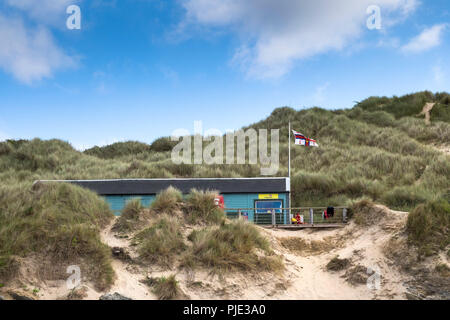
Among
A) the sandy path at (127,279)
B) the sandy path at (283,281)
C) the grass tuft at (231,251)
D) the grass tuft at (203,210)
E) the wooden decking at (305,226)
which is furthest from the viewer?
the wooden decking at (305,226)

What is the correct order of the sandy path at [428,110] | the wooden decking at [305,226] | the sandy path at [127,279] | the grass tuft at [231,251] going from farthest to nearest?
1. the sandy path at [428,110]
2. the wooden decking at [305,226]
3. the grass tuft at [231,251]
4. the sandy path at [127,279]

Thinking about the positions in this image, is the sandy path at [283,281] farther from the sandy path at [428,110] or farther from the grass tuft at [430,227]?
the sandy path at [428,110]

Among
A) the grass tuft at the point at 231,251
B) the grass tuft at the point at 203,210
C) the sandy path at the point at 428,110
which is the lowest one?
the grass tuft at the point at 231,251

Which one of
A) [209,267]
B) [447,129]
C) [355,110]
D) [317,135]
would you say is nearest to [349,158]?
[317,135]

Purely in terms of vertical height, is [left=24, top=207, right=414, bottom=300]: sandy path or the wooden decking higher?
the wooden decking

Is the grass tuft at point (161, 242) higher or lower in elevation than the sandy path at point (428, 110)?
lower

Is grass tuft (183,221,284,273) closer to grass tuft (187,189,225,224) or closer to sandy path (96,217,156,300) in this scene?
grass tuft (187,189,225,224)

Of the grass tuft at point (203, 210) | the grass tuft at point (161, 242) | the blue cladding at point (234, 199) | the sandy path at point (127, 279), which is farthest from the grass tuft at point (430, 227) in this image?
the sandy path at point (127, 279)

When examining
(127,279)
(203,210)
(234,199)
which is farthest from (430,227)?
(234,199)

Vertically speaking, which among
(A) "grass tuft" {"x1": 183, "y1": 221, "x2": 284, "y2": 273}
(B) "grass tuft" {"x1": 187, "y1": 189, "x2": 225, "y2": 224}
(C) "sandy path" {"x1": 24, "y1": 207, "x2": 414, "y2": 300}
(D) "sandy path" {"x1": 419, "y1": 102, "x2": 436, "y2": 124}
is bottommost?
(C) "sandy path" {"x1": 24, "y1": 207, "x2": 414, "y2": 300}

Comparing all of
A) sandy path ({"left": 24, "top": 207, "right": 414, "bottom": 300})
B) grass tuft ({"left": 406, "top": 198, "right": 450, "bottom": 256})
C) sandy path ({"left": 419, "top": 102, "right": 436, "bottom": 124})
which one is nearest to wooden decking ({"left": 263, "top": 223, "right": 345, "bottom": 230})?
sandy path ({"left": 24, "top": 207, "right": 414, "bottom": 300})

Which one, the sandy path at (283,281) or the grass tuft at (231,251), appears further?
the grass tuft at (231,251)

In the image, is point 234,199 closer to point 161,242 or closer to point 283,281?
point 283,281
